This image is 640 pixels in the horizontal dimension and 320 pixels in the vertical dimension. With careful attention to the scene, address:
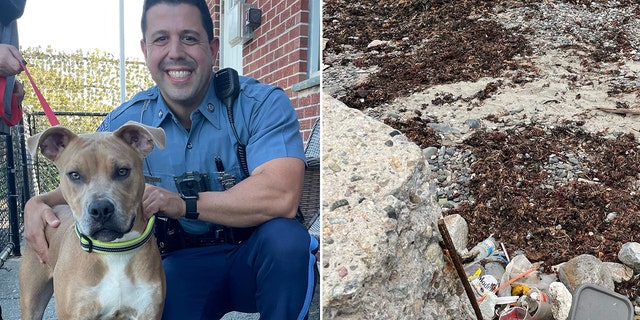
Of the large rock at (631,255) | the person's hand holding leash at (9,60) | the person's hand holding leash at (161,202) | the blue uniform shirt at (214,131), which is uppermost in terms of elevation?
the person's hand holding leash at (9,60)

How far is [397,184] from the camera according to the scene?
1.91 m

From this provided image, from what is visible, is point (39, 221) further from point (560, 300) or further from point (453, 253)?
point (560, 300)

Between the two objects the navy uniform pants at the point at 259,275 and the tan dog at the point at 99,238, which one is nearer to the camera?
the tan dog at the point at 99,238

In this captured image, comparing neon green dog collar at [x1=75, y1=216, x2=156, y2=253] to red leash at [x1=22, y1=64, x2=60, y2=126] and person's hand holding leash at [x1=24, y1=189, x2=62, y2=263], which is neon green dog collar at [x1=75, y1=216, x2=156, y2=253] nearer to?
person's hand holding leash at [x1=24, y1=189, x2=62, y2=263]

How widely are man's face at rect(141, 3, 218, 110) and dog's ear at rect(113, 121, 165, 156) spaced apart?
9 centimetres

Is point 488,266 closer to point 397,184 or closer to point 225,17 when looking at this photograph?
point 397,184

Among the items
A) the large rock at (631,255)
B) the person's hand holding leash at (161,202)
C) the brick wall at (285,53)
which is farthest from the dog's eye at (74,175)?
the large rock at (631,255)

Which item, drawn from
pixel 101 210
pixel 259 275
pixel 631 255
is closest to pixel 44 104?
pixel 101 210

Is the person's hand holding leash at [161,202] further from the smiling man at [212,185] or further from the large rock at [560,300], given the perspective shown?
the large rock at [560,300]

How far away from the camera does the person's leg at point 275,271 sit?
1.37 m

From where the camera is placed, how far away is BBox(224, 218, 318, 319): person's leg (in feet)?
4.49

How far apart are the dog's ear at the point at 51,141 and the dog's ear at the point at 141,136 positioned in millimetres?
72

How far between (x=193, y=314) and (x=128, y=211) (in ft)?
1.01

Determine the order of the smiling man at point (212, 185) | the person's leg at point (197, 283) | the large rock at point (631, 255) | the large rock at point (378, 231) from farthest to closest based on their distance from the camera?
1. the large rock at point (631, 255)
2. the large rock at point (378, 231)
3. the person's leg at point (197, 283)
4. the smiling man at point (212, 185)
